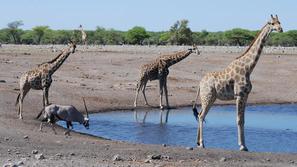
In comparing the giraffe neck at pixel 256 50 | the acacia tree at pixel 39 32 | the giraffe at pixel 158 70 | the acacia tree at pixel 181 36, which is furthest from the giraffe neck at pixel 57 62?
the acacia tree at pixel 39 32

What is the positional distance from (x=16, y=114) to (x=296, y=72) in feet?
72.0

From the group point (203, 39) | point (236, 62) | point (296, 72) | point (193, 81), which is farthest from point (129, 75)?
point (203, 39)

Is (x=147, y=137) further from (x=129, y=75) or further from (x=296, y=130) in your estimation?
(x=129, y=75)

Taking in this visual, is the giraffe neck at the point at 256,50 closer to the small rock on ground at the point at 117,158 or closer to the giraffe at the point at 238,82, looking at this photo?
the giraffe at the point at 238,82

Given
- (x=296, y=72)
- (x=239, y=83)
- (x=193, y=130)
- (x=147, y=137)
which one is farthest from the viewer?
(x=296, y=72)

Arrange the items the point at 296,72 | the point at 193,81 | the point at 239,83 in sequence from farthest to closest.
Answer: the point at 296,72 → the point at 193,81 → the point at 239,83

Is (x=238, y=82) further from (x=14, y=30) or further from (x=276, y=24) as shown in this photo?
(x=14, y=30)

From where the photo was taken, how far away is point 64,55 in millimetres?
22172

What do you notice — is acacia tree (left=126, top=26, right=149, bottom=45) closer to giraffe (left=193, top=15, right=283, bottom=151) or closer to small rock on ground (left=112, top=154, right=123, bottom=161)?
giraffe (left=193, top=15, right=283, bottom=151)

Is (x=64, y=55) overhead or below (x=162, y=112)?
overhead

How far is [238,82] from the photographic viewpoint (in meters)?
17.0

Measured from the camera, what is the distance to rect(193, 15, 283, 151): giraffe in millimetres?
16938

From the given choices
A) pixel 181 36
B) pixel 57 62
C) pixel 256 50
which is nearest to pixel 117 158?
pixel 256 50

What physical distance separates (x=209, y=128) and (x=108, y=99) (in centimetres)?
760
